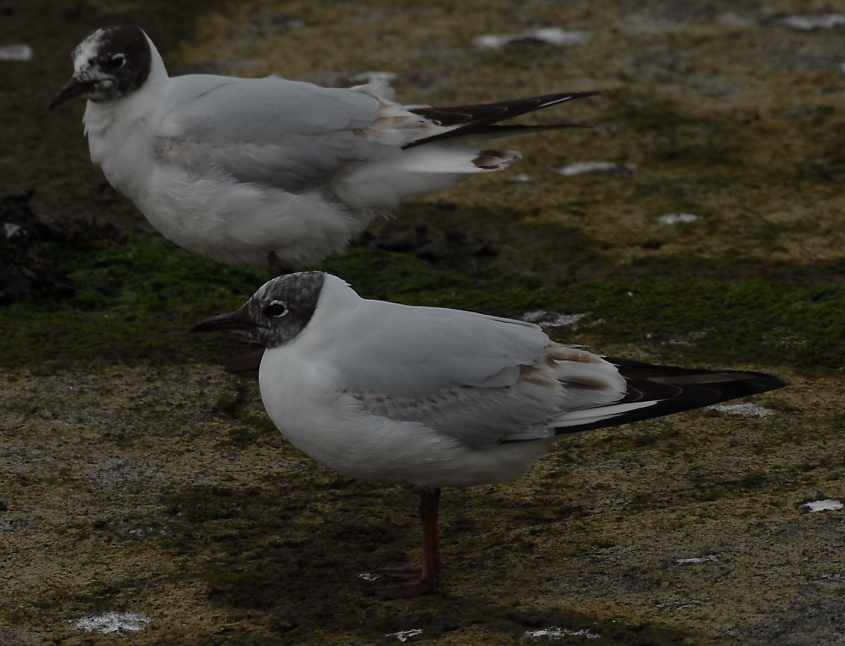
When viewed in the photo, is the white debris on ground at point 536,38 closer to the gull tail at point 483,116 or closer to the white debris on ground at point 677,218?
the white debris on ground at point 677,218

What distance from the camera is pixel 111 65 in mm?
6320

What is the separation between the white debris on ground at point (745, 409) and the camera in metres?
5.27

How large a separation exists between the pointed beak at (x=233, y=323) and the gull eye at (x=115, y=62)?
2043 mm

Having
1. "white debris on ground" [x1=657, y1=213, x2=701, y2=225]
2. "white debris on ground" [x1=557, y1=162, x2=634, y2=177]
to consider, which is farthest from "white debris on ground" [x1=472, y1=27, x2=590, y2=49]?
"white debris on ground" [x1=657, y1=213, x2=701, y2=225]

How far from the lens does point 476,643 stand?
12.5ft

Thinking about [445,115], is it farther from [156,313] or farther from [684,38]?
[684,38]

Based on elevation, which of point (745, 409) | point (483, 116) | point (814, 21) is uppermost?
point (483, 116)

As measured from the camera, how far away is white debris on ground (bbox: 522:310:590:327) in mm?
6133

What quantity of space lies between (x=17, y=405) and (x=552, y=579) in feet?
7.28

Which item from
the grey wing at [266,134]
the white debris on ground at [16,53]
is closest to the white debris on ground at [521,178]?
the grey wing at [266,134]

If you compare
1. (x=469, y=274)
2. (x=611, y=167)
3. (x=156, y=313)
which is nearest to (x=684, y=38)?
(x=611, y=167)

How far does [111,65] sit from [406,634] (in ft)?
10.8

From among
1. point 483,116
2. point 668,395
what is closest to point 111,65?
point 483,116

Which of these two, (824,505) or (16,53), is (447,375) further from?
(16,53)
